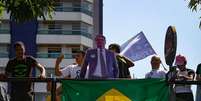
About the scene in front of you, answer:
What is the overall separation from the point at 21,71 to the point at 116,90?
72.8 inches

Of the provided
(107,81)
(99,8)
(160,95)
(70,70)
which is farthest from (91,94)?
(99,8)

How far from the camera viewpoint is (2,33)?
70.2 metres

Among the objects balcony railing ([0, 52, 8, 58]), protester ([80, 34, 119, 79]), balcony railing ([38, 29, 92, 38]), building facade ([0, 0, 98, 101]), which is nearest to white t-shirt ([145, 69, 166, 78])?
protester ([80, 34, 119, 79])

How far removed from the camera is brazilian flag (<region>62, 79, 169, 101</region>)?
11.6 metres

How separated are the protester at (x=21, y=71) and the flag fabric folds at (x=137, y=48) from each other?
11.4 feet

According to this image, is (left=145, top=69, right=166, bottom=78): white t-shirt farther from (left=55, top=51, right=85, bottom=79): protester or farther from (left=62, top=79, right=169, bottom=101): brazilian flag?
(left=62, top=79, right=169, bottom=101): brazilian flag

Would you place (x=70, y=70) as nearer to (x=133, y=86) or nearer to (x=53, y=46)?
(x=133, y=86)

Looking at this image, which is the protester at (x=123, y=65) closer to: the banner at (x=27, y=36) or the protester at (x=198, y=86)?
the protester at (x=198, y=86)

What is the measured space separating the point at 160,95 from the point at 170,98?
0.18m

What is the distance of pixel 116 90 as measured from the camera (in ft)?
38.0

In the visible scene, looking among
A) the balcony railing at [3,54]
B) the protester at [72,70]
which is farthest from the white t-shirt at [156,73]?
the balcony railing at [3,54]

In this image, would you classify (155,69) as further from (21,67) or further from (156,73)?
(21,67)

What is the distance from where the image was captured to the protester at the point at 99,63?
39.9 feet

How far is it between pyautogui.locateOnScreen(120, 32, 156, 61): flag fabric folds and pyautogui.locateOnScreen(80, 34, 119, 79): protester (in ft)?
11.1
